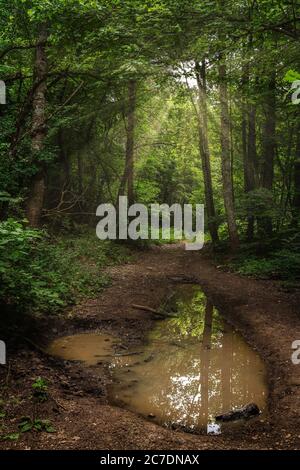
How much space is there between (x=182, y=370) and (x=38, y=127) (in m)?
6.70

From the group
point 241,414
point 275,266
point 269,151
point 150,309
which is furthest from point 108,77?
point 241,414

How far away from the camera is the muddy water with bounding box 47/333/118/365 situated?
21.5 feet

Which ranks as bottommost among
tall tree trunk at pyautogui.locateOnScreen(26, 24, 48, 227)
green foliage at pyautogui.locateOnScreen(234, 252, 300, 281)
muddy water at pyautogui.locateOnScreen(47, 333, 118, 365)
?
muddy water at pyautogui.locateOnScreen(47, 333, 118, 365)

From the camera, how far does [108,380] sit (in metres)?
5.78

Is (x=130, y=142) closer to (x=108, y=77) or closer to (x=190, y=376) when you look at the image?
(x=108, y=77)

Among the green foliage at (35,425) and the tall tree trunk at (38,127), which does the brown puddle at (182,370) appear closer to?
the green foliage at (35,425)

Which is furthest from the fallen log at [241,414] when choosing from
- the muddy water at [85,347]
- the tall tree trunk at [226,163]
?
the tall tree trunk at [226,163]

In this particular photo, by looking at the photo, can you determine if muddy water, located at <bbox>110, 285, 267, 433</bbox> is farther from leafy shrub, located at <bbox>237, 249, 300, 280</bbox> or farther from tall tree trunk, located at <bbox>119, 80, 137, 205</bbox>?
tall tree trunk, located at <bbox>119, 80, 137, 205</bbox>

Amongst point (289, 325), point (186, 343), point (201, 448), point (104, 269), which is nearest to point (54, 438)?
point (201, 448)

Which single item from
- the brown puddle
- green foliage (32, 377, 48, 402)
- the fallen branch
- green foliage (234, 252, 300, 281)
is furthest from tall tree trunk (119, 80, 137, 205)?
green foliage (32, 377, 48, 402)

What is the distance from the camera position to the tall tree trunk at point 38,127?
970cm

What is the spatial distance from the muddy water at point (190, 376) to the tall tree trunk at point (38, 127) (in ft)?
14.9

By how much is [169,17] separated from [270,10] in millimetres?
2169

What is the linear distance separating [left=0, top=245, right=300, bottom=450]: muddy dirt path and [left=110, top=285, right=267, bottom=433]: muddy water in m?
0.24
